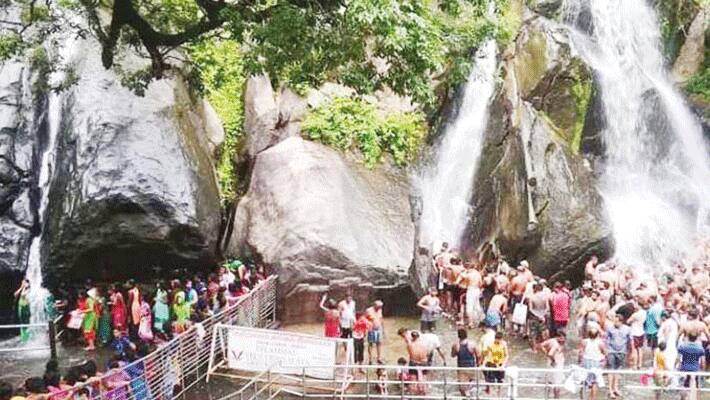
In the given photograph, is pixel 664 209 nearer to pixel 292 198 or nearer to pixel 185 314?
pixel 292 198

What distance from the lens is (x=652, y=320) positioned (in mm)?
14625

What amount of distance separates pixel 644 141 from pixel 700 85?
302 centimetres

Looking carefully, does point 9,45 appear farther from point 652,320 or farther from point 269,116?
point 652,320

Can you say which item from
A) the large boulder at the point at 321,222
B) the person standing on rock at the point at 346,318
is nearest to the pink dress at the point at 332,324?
the person standing on rock at the point at 346,318

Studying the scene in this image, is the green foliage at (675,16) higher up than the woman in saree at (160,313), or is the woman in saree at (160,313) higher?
the green foliage at (675,16)

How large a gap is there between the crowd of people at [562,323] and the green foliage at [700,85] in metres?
7.12

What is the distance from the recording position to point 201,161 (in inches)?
752

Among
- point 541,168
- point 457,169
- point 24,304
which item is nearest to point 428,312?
point 541,168

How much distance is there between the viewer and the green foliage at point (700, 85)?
2505 centimetres

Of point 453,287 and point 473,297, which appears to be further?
point 453,287

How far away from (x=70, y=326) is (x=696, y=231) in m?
17.2

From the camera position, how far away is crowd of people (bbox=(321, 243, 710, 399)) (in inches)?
495

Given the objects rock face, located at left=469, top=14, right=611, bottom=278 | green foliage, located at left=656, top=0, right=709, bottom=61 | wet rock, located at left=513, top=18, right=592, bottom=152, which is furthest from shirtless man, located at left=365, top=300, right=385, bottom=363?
green foliage, located at left=656, top=0, right=709, bottom=61

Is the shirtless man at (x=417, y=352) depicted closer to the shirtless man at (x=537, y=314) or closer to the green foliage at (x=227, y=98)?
the shirtless man at (x=537, y=314)
